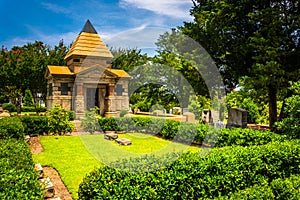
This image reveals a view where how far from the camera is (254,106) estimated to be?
2475 centimetres

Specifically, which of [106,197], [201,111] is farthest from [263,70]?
[106,197]

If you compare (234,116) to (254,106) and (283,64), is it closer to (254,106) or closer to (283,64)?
(283,64)

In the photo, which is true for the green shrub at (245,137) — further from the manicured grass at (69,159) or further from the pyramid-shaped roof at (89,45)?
the pyramid-shaped roof at (89,45)

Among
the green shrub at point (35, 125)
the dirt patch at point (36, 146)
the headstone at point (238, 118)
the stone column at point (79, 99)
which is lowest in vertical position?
the dirt patch at point (36, 146)

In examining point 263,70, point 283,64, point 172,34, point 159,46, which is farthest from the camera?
point 159,46

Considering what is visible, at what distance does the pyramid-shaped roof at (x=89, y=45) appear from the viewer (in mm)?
25688

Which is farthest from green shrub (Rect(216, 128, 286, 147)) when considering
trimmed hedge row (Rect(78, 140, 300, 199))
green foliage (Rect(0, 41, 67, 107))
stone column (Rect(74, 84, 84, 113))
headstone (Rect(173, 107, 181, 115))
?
green foliage (Rect(0, 41, 67, 107))

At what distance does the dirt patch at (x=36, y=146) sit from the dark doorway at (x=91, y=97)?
1073 cm

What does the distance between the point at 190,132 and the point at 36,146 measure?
29.2 ft

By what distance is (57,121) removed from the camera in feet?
55.6

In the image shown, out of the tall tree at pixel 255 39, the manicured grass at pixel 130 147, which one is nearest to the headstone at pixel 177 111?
the tall tree at pixel 255 39

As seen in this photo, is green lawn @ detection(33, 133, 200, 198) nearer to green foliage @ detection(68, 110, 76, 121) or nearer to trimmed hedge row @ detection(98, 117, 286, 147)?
trimmed hedge row @ detection(98, 117, 286, 147)

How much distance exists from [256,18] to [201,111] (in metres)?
11.3

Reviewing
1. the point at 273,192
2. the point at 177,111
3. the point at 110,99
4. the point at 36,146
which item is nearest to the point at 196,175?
the point at 273,192
